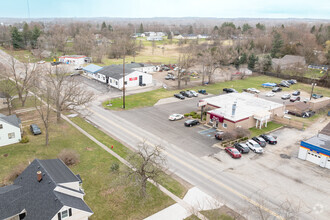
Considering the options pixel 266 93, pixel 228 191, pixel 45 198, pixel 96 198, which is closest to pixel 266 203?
pixel 228 191

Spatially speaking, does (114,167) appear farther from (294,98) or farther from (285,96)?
(294,98)

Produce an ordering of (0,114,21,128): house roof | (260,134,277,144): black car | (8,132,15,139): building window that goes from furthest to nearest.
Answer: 1. (260,134,277,144): black car
2. (8,132,15,139): building window
3. (0,114,21,128): house roof

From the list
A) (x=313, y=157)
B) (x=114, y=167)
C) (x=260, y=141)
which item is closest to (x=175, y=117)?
(x=260, y=141)

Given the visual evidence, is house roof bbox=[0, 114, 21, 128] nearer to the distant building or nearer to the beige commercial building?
the beige commercial building

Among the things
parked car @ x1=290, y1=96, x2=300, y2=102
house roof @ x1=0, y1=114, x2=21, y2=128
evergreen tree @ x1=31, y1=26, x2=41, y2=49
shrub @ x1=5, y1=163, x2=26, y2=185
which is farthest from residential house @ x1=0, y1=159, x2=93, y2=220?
evergreen tree @ x1=31, y1=26, x2=41, y2=49

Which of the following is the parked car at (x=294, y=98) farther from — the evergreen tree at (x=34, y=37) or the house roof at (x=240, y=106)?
the evergreen tree at (x=34, y=37)

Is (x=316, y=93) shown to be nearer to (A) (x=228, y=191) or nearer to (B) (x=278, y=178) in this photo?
(B) (x=278, y=178)
